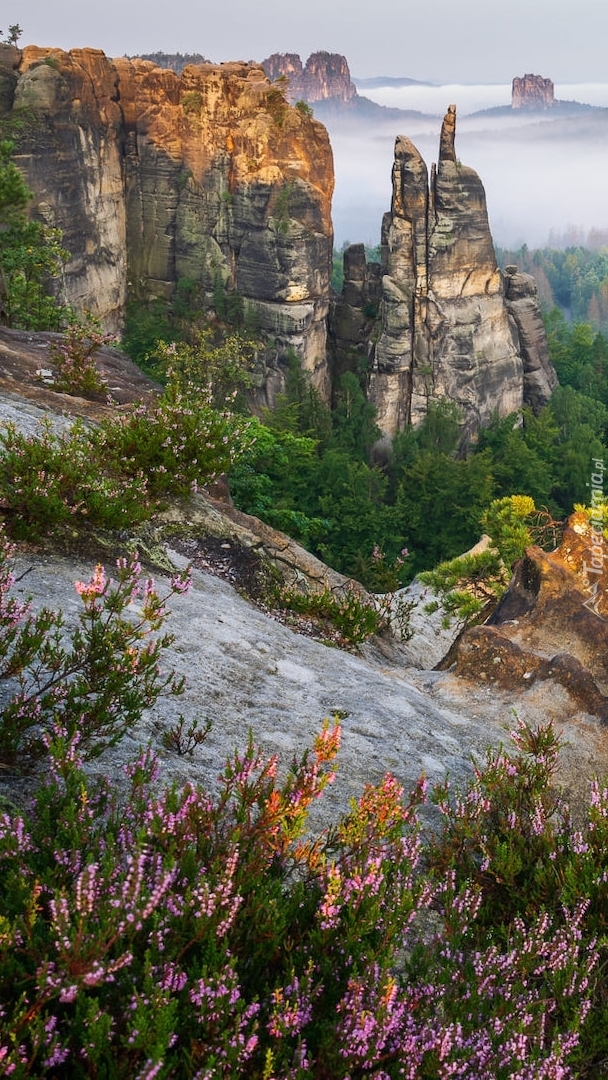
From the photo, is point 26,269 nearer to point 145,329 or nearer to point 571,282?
point 145,329

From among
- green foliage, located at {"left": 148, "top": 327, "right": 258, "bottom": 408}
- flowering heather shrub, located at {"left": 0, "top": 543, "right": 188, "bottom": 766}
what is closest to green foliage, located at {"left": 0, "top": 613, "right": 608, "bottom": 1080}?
flowering heather shrub, located at {"left": 0, "top": 543, "right": 188, "bottom": 766}

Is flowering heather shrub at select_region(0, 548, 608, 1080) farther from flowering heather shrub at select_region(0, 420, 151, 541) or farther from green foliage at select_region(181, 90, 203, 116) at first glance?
green foliage at select_region(181, 90, 203, 116)

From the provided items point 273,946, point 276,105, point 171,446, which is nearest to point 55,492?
point 171,446

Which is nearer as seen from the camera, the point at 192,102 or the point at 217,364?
the point at 217,364

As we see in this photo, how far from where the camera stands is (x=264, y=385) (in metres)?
44.7

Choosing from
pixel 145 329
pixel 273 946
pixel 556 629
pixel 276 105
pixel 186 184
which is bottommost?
pixel 556 629

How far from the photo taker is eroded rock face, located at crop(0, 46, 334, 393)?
4075cm

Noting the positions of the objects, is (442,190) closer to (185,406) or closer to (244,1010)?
(185,406)

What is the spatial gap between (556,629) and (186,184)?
151ft

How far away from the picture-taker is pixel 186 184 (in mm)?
45938

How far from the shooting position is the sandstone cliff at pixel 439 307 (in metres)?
42.3

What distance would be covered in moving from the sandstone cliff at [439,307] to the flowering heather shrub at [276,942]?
4340 centimetres

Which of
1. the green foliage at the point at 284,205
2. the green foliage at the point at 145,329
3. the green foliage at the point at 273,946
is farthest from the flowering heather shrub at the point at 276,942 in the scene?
the green foliage at the point at 284,205

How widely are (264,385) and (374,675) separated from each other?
134 ft
